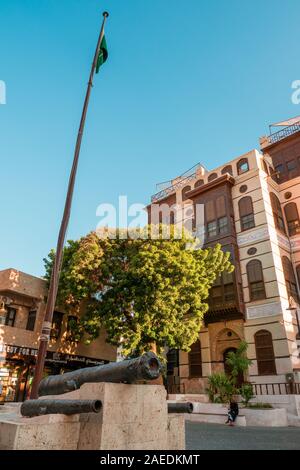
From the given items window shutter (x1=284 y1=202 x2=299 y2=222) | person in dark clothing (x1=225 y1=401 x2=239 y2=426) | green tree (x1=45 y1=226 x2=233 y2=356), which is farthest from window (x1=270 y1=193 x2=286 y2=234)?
person in dark clothing (x1=225 y1=401 x2=239 y2=426)

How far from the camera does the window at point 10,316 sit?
18641mm

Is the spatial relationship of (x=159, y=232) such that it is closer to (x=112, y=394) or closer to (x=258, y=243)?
(x=258, y=243)

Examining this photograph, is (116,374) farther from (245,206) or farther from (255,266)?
(245,206)

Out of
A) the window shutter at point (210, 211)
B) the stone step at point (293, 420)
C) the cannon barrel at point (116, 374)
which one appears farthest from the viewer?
the window shutter at point (210, 211)

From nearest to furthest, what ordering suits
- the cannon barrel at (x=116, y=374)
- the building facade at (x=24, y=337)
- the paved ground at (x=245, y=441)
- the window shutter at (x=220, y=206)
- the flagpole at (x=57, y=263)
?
the cannon barrel at (x=116, y=374)
the flagpole at (x=57, y=263)
the paved ground at (x=245, y=441)
the building facade at (x=24, y=337)
the window shutter at (x=220, y=206)

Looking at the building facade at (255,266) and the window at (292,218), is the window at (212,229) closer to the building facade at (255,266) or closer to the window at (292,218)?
the building facade at (255,266)

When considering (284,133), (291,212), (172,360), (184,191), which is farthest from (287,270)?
(284,133)

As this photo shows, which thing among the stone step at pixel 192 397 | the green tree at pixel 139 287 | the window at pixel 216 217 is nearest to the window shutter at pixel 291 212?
the window at pixel 216 217

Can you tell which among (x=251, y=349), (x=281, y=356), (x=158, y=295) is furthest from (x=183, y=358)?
(x=158, y=295)

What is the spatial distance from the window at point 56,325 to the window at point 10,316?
2.50 metres

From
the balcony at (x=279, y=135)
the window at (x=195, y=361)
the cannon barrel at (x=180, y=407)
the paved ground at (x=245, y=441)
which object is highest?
the balcony at (x=279, y=135)

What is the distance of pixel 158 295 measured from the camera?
53.6 ft

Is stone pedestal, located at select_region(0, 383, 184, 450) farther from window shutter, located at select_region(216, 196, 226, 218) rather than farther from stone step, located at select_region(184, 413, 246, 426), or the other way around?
window shutter, located at select_region(216, 196, 226, 218)

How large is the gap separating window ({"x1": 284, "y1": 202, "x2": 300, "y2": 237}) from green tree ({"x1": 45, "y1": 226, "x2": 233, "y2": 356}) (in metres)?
7.39
